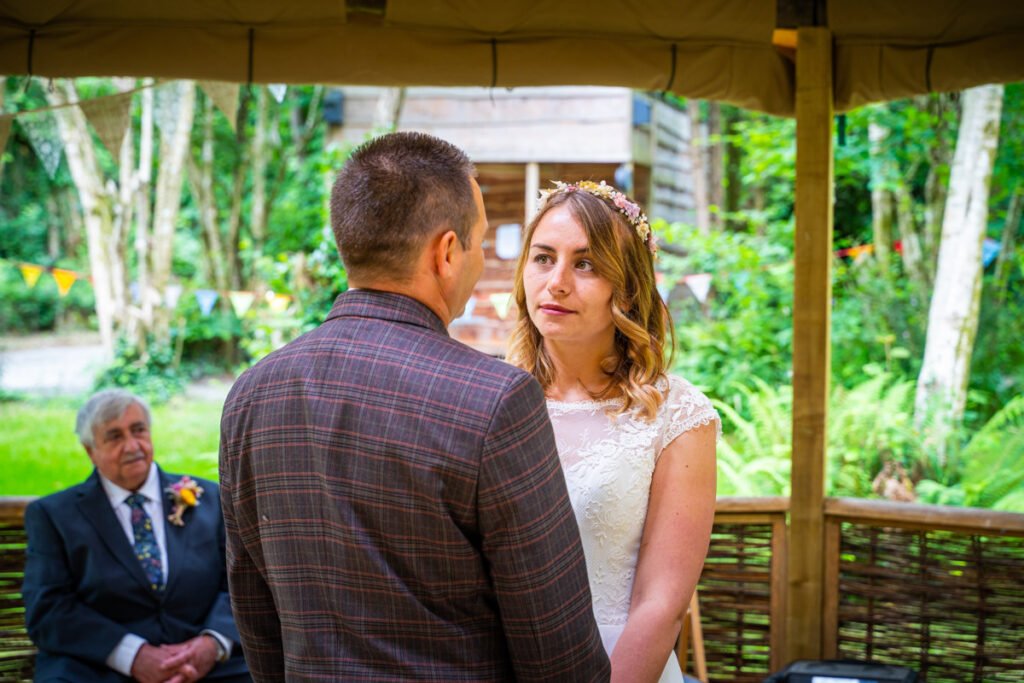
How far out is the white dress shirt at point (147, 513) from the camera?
9.63 feet

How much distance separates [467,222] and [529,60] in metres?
2.15

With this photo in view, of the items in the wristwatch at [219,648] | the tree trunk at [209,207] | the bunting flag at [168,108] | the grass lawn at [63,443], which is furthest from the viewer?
the tree trunk at [209,207]

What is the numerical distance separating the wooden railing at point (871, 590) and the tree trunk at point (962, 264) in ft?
9.44

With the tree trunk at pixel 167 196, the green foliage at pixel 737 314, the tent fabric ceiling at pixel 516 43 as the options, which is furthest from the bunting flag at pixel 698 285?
the tree trunk at pixel 167 196

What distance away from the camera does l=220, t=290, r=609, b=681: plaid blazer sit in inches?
48.6

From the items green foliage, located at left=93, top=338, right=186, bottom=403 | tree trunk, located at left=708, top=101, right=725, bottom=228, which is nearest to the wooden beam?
tree trunk, located at left=708, top=101, right=725, bottom=228

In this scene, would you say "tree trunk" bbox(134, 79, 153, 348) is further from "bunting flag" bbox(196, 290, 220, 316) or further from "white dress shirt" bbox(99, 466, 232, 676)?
"white dress shirt" bbox(99, 466, 232, 676)

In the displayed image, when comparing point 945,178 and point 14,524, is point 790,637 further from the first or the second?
point 945,178

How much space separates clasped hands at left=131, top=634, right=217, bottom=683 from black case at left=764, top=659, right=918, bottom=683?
6.18ft

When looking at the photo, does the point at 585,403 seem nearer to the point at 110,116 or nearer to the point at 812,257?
the point at 812,257

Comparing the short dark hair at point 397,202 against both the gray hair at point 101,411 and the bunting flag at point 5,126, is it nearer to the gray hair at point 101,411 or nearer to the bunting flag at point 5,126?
the gray hair at point 101,411

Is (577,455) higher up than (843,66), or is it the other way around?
(843,66)

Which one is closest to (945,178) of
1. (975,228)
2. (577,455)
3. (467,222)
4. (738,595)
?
(975,228)

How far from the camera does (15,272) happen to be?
48.1 ft
